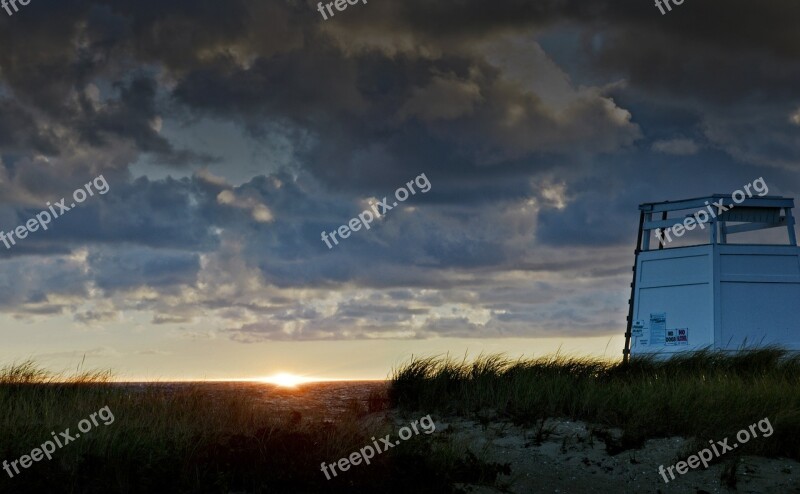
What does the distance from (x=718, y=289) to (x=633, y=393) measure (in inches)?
313

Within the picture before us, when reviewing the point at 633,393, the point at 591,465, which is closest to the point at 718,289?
the point at 633,393

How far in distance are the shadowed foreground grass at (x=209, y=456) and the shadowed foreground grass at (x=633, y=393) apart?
240 cm

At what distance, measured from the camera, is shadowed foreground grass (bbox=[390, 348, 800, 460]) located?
13.0 m

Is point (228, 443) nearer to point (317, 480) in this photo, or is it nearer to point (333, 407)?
point (317, 480)

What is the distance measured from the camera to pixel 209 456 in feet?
33.3

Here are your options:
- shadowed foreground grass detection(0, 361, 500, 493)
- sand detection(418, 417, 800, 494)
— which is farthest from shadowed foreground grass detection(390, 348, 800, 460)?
shadowed foreground grass detection(0, 361, 500, 493)

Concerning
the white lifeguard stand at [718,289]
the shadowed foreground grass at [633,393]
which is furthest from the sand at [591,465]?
the white lifeguard stand at [718,289]

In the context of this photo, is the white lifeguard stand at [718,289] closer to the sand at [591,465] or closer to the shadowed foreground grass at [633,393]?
the shadowed foreground grass at [633,393]

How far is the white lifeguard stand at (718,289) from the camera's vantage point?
21375 mm

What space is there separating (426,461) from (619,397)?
5005mm

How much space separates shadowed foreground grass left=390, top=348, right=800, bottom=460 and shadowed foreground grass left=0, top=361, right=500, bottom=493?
2.40 m

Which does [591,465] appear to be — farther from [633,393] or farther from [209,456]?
[209,456]

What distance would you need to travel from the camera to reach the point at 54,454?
10.0 m

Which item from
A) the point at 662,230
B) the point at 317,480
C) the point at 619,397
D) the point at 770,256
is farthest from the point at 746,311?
the point at 317,480
